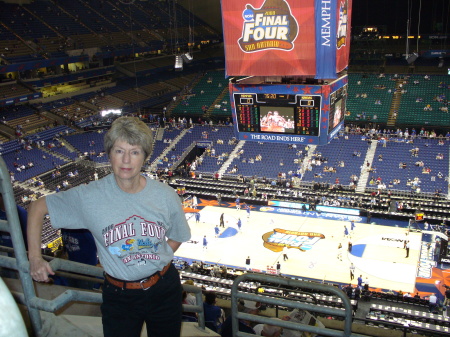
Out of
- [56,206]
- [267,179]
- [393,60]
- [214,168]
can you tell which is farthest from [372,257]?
[393,60]

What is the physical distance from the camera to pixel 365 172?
3003cm

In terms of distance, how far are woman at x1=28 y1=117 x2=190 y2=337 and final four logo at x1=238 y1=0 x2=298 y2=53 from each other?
1083cm

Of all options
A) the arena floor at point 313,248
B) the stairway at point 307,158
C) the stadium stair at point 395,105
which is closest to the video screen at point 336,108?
the arena floor at point 313,248

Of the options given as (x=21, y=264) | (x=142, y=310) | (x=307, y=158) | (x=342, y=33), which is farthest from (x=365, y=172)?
(x=21, y=264)

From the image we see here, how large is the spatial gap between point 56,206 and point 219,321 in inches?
173

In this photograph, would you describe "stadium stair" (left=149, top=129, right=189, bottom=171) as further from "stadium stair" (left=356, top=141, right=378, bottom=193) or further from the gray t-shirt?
the gray t-shirt

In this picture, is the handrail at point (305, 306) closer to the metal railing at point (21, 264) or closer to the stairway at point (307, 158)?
the metal railing at point (21, 264)

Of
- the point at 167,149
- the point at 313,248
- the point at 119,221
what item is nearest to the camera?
the point at 119,221

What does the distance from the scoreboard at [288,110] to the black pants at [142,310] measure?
11248 millimetres

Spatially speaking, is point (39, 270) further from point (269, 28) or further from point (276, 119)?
point (276, 119)

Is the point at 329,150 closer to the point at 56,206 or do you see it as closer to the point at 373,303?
the point at 373,303

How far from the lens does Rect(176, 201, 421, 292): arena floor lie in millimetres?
19781

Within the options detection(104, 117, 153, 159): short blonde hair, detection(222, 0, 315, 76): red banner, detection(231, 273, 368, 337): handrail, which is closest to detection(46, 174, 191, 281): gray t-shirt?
detection(104, 117, 153, 159): short blonde hair

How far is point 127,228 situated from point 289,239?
836 inches
